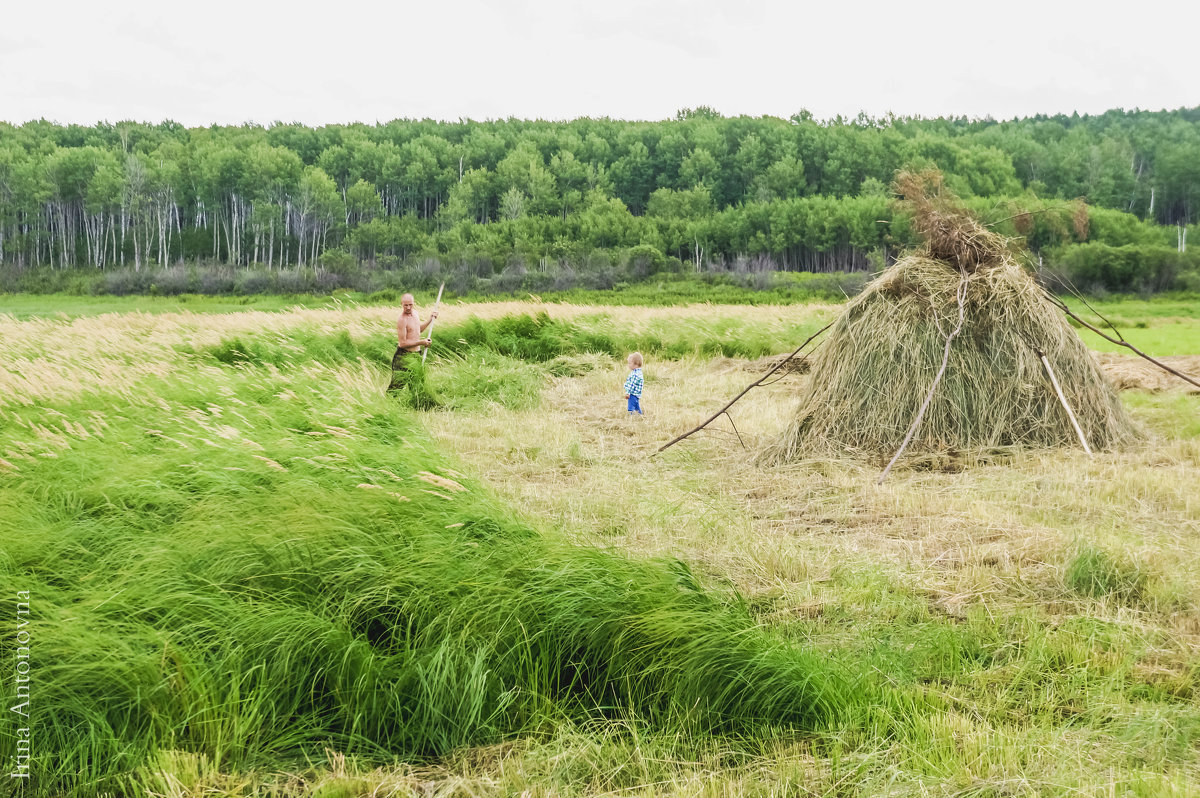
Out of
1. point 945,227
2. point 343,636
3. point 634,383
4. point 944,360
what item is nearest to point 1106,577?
point 944,360

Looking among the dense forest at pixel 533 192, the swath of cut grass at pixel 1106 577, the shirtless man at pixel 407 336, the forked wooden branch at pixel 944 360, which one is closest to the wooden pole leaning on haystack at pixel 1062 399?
the forked wooden branch at pixel 944 360

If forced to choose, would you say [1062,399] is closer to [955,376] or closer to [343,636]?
[955,376]

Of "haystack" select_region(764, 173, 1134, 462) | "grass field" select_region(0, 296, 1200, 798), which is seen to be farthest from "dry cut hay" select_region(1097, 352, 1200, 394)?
"grass field" select_region(0, 296, 1200, 798)

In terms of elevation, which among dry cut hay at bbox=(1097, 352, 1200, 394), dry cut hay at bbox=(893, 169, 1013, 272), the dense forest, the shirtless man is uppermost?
the dense forest

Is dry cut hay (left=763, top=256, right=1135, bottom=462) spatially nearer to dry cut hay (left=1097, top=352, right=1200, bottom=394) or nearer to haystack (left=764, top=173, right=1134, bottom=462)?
haystack (left=764, top=173, right=1134, bottom=462)

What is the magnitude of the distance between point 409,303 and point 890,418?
22.0ft

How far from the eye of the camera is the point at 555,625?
3.19 meters

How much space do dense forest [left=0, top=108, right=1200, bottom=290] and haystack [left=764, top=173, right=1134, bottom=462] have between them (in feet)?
164

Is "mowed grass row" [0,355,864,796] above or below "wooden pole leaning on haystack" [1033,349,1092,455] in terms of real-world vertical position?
below

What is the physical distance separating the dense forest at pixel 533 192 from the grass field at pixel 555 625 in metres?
52.5

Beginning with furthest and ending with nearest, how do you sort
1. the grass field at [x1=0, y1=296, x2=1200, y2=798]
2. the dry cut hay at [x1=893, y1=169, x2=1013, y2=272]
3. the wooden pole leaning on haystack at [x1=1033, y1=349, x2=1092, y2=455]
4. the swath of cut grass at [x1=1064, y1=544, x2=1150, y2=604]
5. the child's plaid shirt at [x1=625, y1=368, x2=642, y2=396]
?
the child's plaid shirt at [x1=625, y1=368, x2=642, y2=396] < the dry cut hay at [x1=893, y1=169, x2=1013, y2=272] < the wooden pole leaning on haystack at [x1=1033, y1=349, x2=1092, y2=455] < the swath of cut grass at [x1=1064, y1=544, x2=1150, y2=604] < the grass field at [x1=0, y1=296, x2=1200, y2=798]

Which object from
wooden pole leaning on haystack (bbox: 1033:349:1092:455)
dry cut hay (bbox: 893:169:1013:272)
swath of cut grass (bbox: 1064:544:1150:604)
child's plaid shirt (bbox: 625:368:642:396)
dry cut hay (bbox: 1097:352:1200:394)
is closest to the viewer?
swath of cut grass (bbox: 1064:544:1150:604)

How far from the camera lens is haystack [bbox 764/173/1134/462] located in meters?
7.60

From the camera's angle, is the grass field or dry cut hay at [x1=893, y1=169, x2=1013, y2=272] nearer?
the grass field
